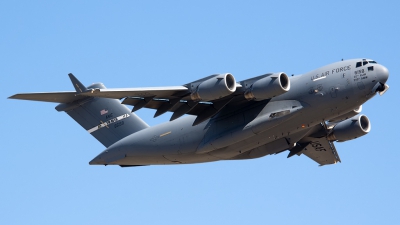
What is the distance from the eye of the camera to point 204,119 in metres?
21.9

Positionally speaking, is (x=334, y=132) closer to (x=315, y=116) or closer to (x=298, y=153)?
(x=298, y=153)

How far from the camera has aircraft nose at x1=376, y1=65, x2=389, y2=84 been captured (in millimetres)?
19938

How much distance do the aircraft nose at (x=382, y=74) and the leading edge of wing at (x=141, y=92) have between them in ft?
16.3

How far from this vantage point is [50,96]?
21.9 meters

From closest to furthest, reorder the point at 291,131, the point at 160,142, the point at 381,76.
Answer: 1. the point at 381,76
2. the point at 291,131
3. the point at 160,142

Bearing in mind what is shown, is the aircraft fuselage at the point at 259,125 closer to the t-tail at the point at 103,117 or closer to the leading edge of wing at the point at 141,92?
the t-tail at the point at 103,117

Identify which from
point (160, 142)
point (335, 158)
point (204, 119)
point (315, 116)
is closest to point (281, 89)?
point (315, 116)

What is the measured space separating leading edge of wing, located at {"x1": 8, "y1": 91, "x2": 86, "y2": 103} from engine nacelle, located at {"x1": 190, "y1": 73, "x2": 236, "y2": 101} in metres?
3.27

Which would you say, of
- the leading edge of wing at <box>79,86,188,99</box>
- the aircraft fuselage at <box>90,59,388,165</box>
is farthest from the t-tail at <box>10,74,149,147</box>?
the leading edge of wing at <box>79,86,188,99</box>

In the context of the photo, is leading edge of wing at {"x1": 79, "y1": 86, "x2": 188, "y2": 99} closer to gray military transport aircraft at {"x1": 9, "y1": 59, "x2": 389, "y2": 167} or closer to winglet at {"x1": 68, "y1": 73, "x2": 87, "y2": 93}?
gray military transport aircraft at {"x1": 9, "y1": 59, "x2": 389, "y2": 167}

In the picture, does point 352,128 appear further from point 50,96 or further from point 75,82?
point 50,96

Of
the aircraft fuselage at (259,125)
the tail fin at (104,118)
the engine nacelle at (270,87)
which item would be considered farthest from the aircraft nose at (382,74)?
the tail fin at (104,118)

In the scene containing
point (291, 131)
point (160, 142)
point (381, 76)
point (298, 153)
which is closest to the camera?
point (381, 76)

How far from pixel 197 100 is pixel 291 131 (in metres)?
2.76
